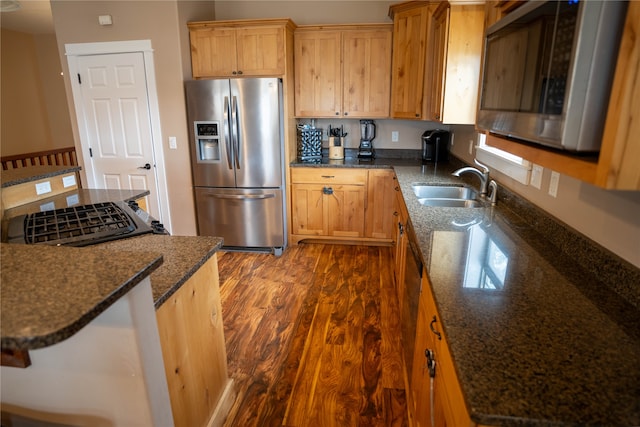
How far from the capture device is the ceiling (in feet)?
14.4

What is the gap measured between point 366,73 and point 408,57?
45 cm

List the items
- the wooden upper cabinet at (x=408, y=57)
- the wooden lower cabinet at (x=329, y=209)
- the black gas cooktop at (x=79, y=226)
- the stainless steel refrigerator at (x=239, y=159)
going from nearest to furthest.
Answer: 1. the black gas cooktop at (x=79, y=226)
2. the wooden upper cabinet at (x=408, y=57)
3. the stainless steel refrigerator at (x=239, y=159)
4. the wooden lower cabinet at (x=329, y=209)

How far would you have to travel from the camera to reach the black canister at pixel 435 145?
371cm

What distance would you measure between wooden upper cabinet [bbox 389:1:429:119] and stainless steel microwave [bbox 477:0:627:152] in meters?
2.36

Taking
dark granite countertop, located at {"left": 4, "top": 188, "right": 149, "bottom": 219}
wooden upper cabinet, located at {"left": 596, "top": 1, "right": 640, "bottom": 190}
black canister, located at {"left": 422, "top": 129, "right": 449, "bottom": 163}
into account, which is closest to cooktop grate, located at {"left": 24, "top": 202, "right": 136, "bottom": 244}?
dark granite countertop, located at {"left": 4, "top": 188, "right": 149, "bottom": 219}

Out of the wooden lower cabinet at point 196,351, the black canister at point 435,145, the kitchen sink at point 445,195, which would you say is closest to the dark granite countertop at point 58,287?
the wooden lower cabinet at point 196,351

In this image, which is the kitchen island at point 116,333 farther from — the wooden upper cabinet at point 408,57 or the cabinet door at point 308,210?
the wooden upper cabinet at point 408,57

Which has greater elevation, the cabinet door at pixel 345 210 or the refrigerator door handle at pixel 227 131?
the refrigerator door handle at pixel 227 131

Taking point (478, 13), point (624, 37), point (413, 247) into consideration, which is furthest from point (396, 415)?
point (478, 13)

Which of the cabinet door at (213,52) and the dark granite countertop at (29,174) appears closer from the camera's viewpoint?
the dark granite countertop at (29,174)

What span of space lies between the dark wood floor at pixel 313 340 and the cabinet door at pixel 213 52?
6.11 feet

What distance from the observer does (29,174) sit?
89.0 inches

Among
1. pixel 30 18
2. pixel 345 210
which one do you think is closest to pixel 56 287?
pixel 345 210

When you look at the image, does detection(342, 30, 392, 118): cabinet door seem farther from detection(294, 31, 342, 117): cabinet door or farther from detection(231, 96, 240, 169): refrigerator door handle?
detection(231, 96, 240, 169): refrigerator door handle
